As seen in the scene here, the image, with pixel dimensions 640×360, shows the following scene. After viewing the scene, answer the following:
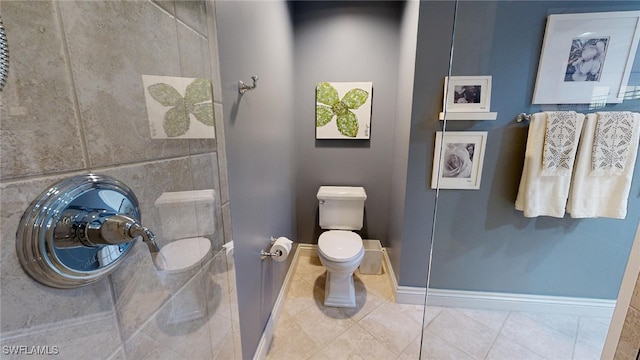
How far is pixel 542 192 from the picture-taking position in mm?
1415

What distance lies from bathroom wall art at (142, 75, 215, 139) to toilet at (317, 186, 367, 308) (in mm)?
1207

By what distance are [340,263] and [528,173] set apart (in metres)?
1.30

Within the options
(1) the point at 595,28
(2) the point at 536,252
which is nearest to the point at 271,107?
(1) the point at 595,28

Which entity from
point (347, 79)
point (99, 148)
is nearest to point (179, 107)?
point (99, 148)

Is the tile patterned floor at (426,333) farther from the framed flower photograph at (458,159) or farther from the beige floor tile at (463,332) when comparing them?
the framed flower photograph at (458,159)

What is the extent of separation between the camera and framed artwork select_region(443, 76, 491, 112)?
1.45 metres

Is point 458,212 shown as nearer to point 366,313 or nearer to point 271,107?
point 366,313

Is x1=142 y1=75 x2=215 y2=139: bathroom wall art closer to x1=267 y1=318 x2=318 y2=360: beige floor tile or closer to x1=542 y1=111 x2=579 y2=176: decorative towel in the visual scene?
x1=267 y1=318 x2=318 y2=360: beige floor tile

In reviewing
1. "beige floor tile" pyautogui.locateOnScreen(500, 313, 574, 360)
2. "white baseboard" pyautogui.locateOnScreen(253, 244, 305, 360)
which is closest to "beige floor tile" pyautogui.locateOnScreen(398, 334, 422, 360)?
"beige floor tile" pyautogui.locateOnScreen(500, 313, 574, 360)

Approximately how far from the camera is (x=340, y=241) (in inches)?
70.5

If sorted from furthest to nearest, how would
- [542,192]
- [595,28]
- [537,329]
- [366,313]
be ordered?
[366,313] < [537,329] < [542,192] < [595,28]

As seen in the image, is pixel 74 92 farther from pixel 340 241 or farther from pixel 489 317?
pixel 489 317

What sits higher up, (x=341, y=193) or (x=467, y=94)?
(x=467, y=94)

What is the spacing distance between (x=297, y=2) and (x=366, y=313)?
260 centimetres
